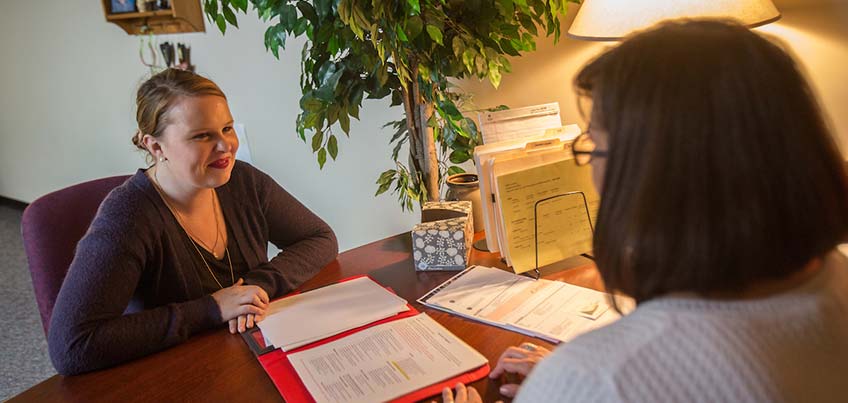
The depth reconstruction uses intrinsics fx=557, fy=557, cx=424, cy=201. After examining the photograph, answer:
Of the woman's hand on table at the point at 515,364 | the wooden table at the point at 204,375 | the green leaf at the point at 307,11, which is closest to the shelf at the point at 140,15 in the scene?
the green leaf at the point at 307,11

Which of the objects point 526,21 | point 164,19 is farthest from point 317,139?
point 164,19

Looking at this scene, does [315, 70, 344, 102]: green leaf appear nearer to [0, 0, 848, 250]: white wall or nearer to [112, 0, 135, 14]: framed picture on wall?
[0, 0, 848, 250]: white wall

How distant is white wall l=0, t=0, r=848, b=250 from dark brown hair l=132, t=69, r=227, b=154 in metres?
0.85

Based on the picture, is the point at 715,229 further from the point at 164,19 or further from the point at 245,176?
the point at 164,19

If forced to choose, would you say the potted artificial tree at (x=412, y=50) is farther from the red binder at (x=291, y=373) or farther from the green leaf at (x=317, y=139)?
the red binder at (x=291, y=373)

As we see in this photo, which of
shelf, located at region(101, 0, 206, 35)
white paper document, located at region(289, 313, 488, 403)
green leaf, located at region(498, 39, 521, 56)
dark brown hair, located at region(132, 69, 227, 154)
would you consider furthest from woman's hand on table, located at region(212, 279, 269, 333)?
shelf, located at region(101, 0, 206, 35)

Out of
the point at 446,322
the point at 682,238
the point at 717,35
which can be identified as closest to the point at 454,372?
the point at 446,322

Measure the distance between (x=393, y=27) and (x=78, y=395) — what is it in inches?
35.4

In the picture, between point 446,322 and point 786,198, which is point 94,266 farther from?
point 786,198

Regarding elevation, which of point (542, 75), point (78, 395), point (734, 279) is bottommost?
point (78, 395)

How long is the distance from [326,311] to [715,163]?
78 cm

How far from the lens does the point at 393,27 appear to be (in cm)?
121

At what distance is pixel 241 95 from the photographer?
2.50 meters

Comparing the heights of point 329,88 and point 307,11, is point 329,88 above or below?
below
